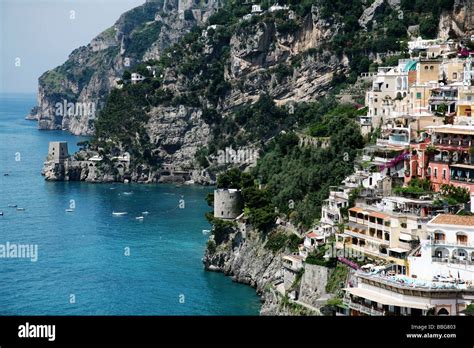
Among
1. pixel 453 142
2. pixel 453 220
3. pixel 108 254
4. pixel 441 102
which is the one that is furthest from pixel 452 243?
pixel 108 254

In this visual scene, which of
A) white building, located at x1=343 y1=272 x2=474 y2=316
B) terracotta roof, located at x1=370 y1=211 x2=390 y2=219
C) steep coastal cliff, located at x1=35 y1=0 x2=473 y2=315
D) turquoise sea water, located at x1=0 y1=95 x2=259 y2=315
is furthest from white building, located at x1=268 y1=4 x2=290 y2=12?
white building, located at x1=343 y1=272 x2=474 y2=316

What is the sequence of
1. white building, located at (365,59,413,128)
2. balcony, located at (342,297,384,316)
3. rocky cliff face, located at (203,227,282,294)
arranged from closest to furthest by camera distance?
balcony, located at (342,297,384,316) < rocky cliff face, located at (203,227,282,294) < white building, located at (365,59,413,128)

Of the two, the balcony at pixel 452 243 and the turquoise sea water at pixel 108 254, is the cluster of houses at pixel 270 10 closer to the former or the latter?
the turquoise sea water at pixel 108 254

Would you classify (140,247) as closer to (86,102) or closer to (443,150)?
(443,150)

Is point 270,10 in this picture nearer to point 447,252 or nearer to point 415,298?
point 447,252

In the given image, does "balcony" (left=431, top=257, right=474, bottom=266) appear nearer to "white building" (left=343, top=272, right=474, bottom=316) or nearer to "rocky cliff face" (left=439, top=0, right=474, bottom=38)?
"white building" (left=343, top=272, right=474, bottom=316)
